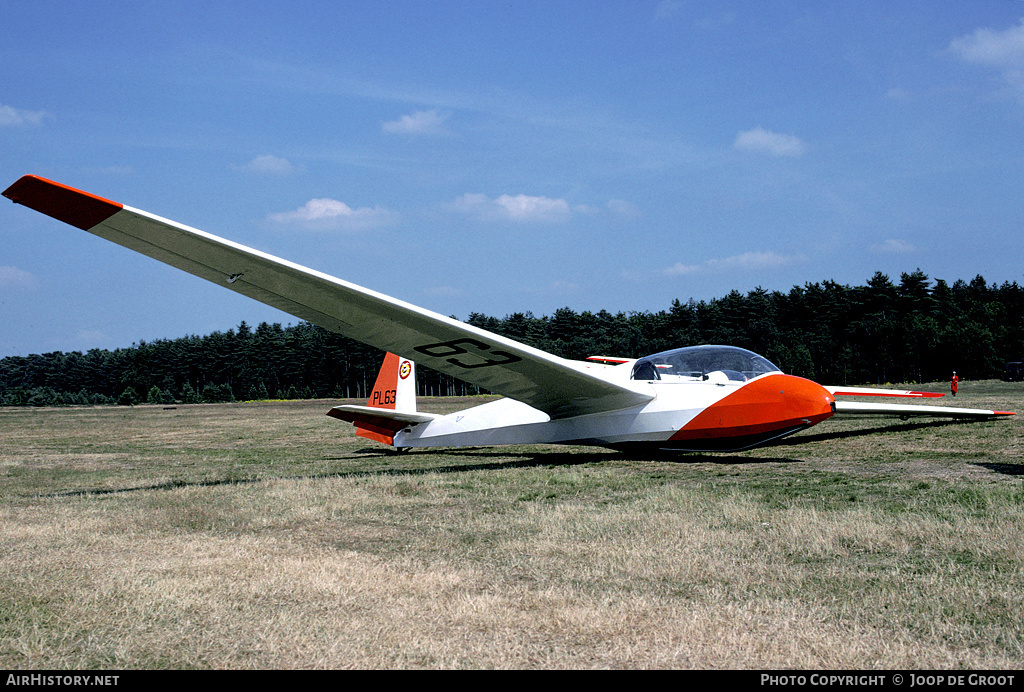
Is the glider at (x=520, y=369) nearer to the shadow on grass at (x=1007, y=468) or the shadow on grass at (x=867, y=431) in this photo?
the shadow on grass at (x=867, y=431)

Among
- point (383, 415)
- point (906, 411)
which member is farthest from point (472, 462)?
point (906, 411)

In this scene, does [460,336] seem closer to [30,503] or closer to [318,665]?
[30,503]

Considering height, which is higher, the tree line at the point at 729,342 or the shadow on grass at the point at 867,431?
the tree line at the point at 729,342

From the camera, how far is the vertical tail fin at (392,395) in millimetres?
13477

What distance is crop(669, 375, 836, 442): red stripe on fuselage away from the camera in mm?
9180

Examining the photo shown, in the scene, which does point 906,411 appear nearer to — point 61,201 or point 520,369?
point 520,369

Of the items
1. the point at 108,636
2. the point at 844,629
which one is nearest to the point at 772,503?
the point at 844,629

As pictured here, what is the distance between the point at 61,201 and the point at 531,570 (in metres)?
5.50

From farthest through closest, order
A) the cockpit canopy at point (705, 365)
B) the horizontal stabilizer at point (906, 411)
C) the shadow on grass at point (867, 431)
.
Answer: the shadow on grass at point (867, 431) < the horizontal stabilizer at point (906, 411) < the cockpit canopy at point (705, 365)

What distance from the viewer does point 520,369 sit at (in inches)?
366

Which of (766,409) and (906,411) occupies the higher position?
(766,409)

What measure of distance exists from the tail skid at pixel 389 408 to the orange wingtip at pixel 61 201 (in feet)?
22.1

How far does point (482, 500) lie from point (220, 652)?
394 centimetres

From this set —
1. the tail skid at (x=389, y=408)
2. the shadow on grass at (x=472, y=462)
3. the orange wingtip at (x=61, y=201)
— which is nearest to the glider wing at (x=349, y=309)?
the orange wingtip at (x=61, y=201)
